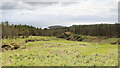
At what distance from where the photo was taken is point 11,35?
283 ft

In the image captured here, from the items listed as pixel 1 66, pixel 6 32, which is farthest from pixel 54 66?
pixel 6 32

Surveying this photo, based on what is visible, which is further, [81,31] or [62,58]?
[81,31]

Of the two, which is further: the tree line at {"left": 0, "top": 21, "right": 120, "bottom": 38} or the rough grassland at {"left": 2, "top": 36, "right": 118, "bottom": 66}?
the tree line at {"left": 0, "top": 21, "right": 120, "bottom": 38}

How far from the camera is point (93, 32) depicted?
138 metres

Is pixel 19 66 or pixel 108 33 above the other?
pixel 19 66

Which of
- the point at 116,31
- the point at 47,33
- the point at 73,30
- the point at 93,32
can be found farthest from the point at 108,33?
the point at 47,33

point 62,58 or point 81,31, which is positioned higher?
point 62,58

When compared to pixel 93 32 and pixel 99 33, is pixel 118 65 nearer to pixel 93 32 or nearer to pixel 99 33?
pixel 99 33

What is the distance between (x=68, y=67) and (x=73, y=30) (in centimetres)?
16802

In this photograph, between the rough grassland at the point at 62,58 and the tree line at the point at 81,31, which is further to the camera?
the tree line at the point at 81,31

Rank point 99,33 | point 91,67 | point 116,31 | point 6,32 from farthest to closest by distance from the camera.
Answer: point 99,33 < point 116,31 < point 6,32 < point 91,67

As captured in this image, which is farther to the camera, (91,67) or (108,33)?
(108,33)

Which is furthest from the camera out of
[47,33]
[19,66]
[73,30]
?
[73,30]

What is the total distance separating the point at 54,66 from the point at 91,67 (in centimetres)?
500
